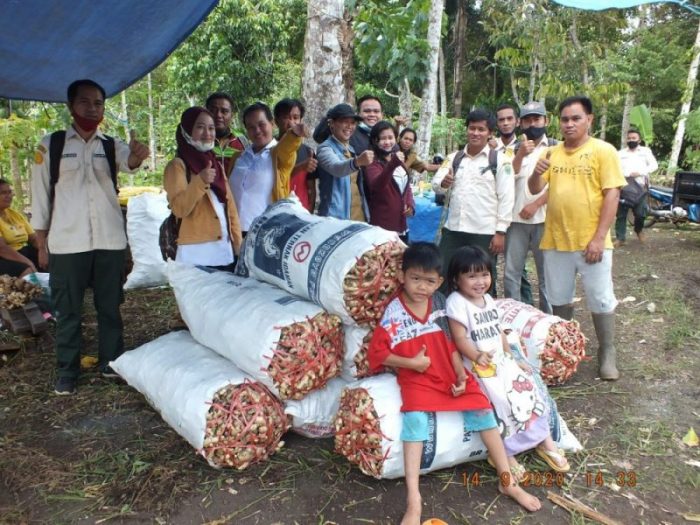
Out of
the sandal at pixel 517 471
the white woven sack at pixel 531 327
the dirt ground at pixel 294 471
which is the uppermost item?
the white woven sack at pixel 531 327

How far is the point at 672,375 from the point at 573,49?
591 inches

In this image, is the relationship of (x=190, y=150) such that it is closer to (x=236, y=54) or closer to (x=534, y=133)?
(x=534, y=133)

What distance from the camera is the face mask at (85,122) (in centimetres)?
345

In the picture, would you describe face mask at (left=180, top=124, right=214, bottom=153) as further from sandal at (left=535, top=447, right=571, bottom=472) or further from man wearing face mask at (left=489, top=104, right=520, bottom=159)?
sandal at (left=535, top=447, right=571, bottom=472)

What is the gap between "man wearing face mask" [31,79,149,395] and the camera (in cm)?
347

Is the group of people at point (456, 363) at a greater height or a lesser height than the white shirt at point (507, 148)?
lesser

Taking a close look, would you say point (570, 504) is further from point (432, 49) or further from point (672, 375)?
point (432, 49)

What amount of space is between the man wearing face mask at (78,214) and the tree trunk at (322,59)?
→ 1646 millimetres

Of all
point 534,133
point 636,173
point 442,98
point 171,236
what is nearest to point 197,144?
point 171,236

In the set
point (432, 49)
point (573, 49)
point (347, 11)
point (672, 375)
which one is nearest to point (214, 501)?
point (672, 375)

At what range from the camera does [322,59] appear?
182 inches

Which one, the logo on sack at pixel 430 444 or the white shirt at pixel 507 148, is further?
the white shirt at pixel 507 148

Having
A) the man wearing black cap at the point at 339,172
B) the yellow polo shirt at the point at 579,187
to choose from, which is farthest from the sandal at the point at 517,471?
the man wearing black cap at the point at 339,172

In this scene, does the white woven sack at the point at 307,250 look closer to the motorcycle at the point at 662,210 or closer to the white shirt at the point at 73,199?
the white shirt at the point at 73,199
